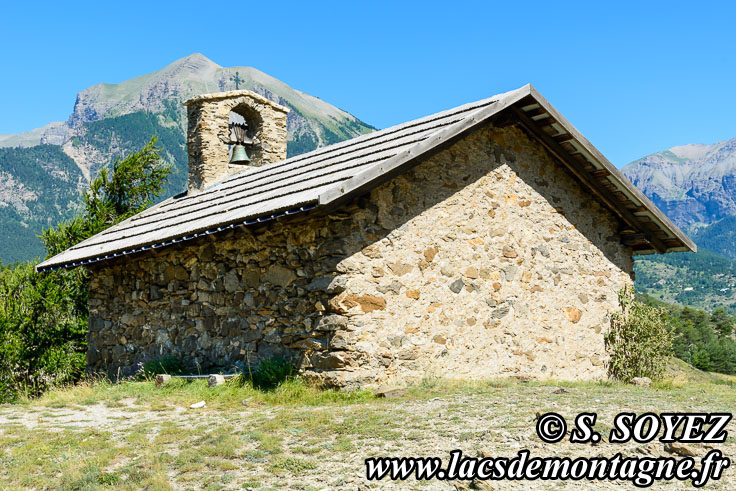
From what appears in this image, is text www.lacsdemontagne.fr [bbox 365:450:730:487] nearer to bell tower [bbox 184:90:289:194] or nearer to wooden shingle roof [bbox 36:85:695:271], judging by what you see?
wooden shingle roof [bbox 36:85:695:271]

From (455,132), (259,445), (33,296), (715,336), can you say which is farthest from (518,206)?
(715,336)

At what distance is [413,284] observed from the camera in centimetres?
846

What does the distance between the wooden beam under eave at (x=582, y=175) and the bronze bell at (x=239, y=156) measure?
6.87m

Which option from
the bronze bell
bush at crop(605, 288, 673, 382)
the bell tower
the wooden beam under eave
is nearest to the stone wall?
the wooden beam under eave

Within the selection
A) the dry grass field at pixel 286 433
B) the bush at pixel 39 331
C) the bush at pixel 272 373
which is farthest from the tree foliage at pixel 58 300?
the bush at pixel 272 373

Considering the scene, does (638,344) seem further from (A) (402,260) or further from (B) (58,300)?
(B) (58,300)

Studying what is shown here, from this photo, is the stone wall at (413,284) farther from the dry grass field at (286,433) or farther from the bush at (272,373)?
the dry grass field at (286,433)

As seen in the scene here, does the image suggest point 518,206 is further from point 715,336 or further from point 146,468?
point 715,336

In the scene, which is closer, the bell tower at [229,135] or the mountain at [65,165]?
the bell tower at [229,135]

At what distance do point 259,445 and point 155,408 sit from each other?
2564 mm

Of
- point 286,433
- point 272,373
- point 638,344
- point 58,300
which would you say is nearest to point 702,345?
point 638,344

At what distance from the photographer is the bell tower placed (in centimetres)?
1439

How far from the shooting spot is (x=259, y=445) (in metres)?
5.64

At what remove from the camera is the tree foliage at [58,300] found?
13977mm
